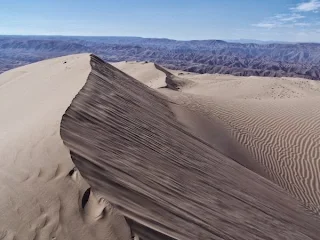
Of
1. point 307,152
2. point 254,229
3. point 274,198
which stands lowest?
point 307,152

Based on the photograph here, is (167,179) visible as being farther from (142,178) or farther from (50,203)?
(50,203)

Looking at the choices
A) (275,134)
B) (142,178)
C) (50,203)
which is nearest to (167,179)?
(142,178)

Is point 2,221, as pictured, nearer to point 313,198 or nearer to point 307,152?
point 313,198

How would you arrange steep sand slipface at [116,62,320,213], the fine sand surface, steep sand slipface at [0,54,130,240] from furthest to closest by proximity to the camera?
steep sand slipface at [116,62,320,213], the fine sand surface, steep sand slipface at [0,54,130,240]

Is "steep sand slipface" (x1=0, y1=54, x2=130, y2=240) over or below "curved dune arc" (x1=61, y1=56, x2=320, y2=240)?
over

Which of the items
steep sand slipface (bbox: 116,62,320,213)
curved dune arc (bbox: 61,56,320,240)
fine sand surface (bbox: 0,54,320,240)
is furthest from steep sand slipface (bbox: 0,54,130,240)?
steep sand slipface (bbox: 116,62,320,213)

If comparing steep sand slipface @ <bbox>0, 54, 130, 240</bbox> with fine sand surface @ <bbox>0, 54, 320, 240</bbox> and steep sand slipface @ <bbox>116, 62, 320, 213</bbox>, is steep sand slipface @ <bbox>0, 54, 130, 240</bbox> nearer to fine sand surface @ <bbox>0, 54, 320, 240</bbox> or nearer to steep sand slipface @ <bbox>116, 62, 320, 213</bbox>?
fine sand surface @ <bbox>0, 54, 320, 240</bbox>

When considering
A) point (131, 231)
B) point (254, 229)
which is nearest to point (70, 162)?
point (131, 231)

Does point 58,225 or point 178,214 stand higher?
point 58,225

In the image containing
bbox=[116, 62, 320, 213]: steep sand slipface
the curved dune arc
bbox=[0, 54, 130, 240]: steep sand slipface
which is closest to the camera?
bbox=[0, 54, 130, 240]: steep sand slipface
